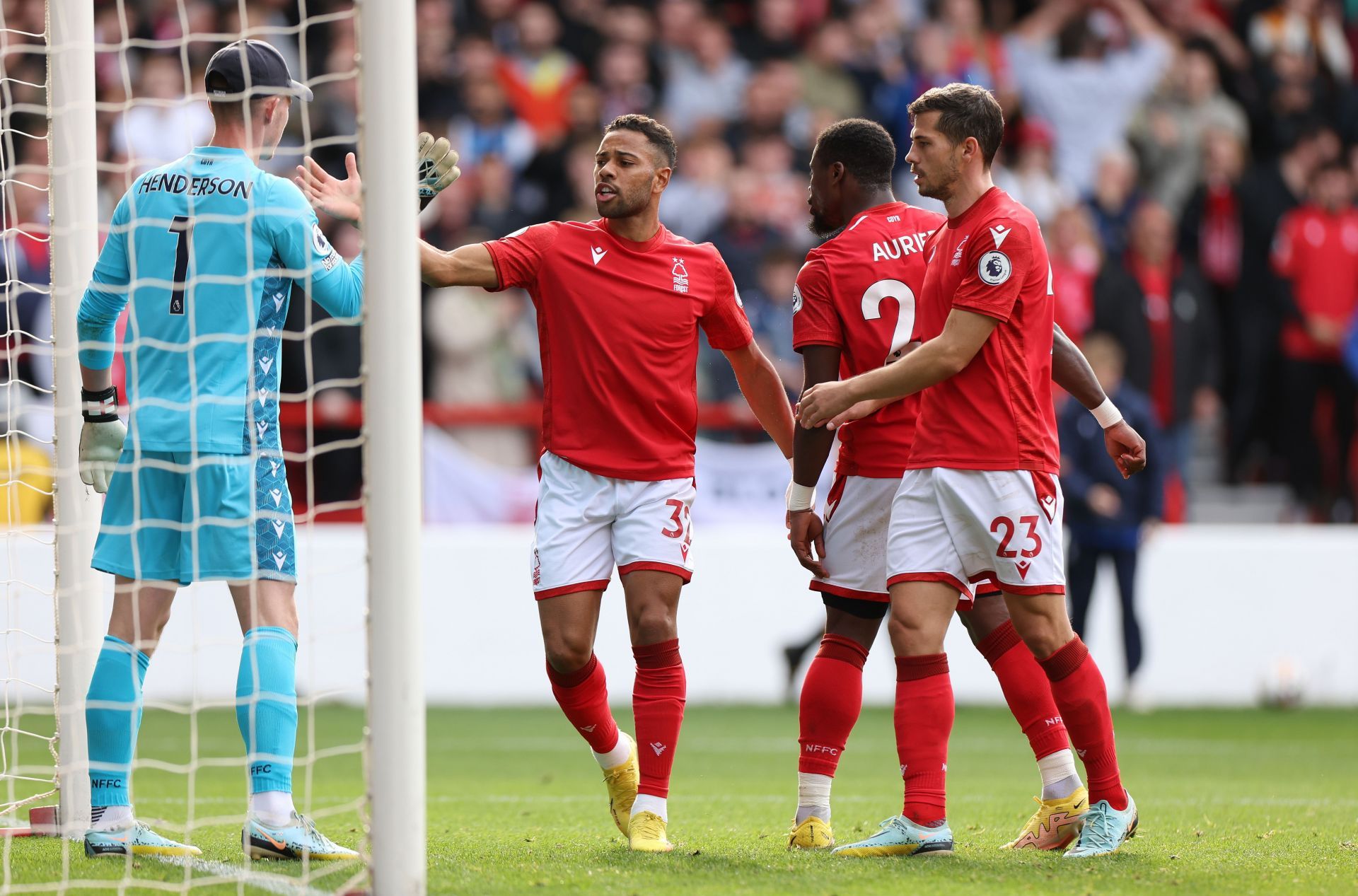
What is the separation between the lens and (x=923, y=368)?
4.99 m

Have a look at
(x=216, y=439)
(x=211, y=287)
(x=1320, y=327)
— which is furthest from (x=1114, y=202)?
(x=216, y=439)

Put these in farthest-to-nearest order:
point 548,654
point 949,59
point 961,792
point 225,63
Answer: point 949,59, point 961,792, point 548,654, point 225,63

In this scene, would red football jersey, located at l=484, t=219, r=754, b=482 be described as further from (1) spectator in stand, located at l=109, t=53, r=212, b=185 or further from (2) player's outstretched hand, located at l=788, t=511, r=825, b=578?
(1) spectator in stand, located at l=109, t=53, r=212, b=185

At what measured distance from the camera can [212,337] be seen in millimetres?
4887

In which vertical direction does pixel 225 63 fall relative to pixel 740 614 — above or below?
above

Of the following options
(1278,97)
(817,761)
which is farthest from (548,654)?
(1278,97)

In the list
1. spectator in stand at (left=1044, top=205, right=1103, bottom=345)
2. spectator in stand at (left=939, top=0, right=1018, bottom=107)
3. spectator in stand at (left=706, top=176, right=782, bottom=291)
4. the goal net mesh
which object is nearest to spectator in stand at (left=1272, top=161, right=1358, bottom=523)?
spectator in stand at (left=1044, top=205, right=1103, bottom=345)

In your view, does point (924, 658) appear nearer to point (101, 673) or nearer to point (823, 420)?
point (823, 420)

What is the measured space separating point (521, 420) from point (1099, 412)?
6.90 meters

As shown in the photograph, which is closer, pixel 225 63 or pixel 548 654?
pixel 225 63

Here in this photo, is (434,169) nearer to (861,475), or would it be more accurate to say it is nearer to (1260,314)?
(861,475)

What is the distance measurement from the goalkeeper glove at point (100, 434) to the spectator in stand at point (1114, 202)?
1051cm

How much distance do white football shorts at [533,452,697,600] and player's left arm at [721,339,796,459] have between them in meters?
0.57

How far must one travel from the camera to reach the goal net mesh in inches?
192
